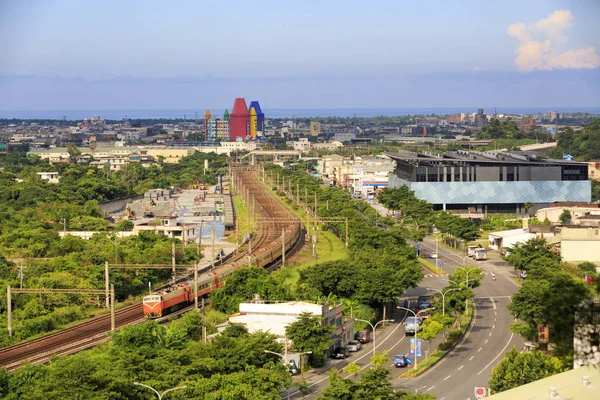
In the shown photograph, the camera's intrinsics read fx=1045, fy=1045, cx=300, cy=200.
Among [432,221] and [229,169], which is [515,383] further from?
[229,169]

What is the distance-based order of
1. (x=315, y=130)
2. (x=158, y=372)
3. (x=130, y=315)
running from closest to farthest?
(x=158, y=372)
(x=130, y=315)
(x=315, y=130)

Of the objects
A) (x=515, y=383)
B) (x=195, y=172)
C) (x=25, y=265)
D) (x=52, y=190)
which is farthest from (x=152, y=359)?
(x=195, y=172)

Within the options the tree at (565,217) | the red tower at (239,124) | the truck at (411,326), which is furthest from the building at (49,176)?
the red tower at (239,124)

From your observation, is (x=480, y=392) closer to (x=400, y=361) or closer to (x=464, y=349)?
(x=400, y=361)

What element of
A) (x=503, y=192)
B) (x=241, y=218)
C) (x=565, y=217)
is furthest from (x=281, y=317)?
(x=241, y=218)

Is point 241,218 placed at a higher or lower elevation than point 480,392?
lower

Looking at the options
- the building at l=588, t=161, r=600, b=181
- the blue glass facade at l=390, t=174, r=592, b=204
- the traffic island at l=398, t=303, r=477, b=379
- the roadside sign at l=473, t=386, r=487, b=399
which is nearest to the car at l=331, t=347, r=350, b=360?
the traffic island at l=398, t=303, r=477, b=379
